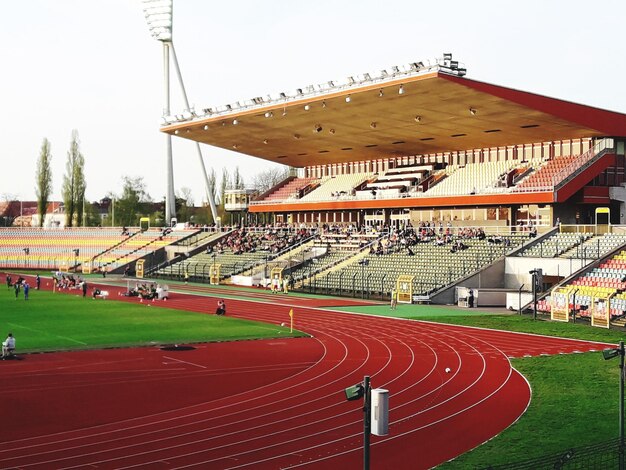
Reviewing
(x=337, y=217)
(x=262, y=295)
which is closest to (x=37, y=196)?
(x=337, y=217)

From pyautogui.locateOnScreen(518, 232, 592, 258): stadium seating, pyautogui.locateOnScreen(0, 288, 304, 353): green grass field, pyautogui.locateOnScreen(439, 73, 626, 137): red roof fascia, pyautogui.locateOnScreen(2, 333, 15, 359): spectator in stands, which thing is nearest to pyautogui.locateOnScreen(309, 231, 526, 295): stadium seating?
pyautogui.locateOnScreen(518, 232, 592, 258): stadium seating

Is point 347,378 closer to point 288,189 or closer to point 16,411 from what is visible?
point 16,411

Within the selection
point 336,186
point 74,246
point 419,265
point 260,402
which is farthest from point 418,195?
point 260,402

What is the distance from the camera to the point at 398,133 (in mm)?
67375

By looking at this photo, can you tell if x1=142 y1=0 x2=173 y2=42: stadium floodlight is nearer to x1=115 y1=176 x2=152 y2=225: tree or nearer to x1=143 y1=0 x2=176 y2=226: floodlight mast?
x1=143 y1=0 x2=176 y2=226: floodlight mast

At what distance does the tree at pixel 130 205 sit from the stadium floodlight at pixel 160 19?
4292 cm

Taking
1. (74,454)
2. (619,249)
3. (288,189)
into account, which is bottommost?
(74,454)

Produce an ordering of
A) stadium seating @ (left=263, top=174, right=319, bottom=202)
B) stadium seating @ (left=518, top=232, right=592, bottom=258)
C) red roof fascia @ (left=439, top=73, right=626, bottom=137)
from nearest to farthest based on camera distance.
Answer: stadium seating @ (left=518, top=232, right=592, bottom=258)
red roof fascia @ (left=439, top=73, right=626, bottom=137)
stadium seating @ (left=263, top=174, right=319, bottom=202)

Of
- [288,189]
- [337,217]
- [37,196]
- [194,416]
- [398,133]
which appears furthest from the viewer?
[37,196]

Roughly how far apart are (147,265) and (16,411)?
202 feet

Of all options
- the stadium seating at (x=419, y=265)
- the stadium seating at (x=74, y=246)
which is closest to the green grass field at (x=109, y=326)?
the stadium seating at (x=419, y=265)

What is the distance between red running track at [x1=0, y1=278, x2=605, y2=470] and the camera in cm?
1565

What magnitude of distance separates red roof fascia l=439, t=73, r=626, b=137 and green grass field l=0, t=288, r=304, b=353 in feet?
75.4

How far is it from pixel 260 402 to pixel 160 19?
78497 mm
